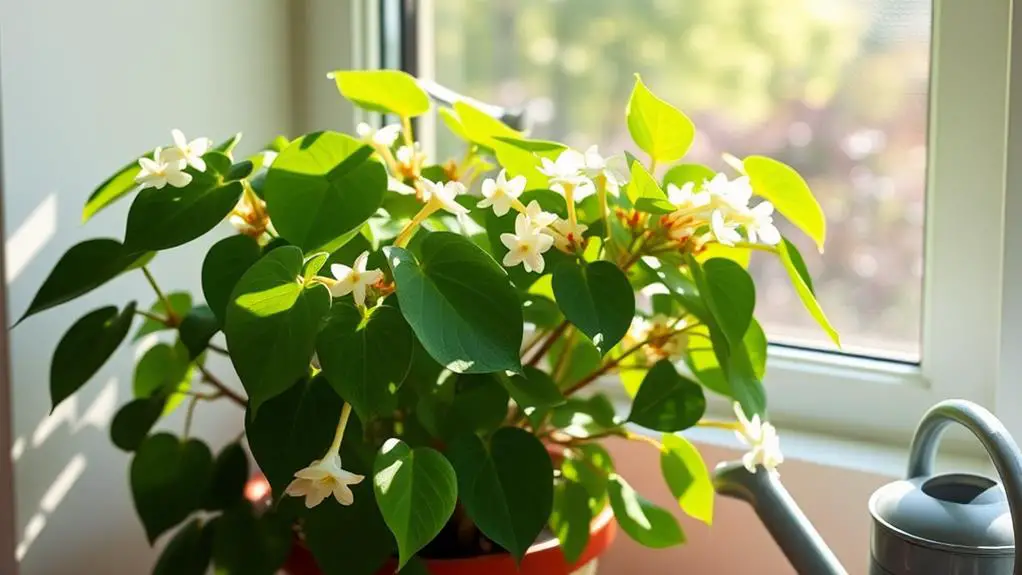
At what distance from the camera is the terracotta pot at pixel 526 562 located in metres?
0.80

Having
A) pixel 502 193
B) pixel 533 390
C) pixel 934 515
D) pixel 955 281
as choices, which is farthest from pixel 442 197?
pixel 955 281

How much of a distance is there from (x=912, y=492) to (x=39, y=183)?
705 millimetres

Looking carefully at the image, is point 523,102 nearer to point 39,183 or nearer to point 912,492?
point 39,183

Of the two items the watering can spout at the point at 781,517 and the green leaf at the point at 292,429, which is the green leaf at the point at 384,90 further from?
the watering can spout at the point at 781,517

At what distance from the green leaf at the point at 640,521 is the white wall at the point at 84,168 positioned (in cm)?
46

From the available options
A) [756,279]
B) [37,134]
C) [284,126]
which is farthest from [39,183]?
[756,279]

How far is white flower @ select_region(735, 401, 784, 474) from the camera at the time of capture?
2.64ft

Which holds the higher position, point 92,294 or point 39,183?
point 39,183

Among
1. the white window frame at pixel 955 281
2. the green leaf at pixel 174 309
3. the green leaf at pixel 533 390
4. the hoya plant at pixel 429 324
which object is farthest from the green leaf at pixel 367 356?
the white window frame at pixel 955 281

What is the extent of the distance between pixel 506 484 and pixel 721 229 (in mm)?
215

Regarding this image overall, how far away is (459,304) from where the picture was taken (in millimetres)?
664

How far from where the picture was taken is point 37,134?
2.99 feet

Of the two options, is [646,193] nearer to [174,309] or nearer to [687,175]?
[687,175]

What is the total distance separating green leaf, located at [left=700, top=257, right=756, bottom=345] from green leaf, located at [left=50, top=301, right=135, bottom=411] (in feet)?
1.38
